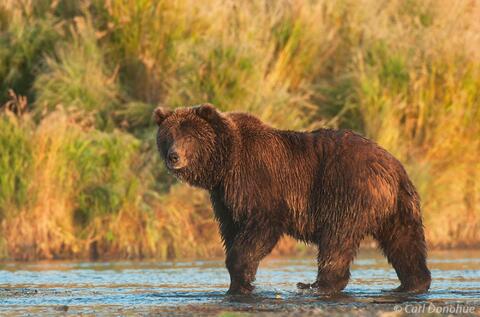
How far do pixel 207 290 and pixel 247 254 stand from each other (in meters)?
1.12

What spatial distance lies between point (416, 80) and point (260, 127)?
22.9ft

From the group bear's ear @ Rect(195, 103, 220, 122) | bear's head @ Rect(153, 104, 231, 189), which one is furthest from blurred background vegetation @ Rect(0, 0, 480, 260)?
bear's ear @ Rect(195, 103, 220, 122)

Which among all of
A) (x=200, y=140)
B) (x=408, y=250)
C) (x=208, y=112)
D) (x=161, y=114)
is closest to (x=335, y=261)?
(x=408, y=250)

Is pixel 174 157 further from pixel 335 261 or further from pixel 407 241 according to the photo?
pixel 407 241

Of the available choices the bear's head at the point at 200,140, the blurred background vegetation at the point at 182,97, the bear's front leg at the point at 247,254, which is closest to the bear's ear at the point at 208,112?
the bear's head at the point at 200,140

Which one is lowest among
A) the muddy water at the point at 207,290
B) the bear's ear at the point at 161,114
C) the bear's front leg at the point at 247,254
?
the muddy water at the point at 207,290

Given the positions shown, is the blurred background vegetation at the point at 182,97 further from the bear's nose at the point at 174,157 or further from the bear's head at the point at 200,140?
the bear's nose at the point at 174,157

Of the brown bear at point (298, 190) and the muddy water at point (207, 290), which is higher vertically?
the brown bear at point (298, 190)

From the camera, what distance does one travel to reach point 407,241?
33.8 ft

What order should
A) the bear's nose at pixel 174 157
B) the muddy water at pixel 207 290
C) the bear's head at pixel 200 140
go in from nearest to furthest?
1. the muddy water at pixel 207 290
2. the bear's nose at pixel 174 157
3. the bear's head at pixel 200 140

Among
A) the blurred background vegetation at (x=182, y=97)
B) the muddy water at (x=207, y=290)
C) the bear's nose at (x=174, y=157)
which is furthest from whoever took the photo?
the blurred background vegetation at (x=182, y=97)

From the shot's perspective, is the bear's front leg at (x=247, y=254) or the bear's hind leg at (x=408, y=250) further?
the bear's hind leg at (x=408, y=250)

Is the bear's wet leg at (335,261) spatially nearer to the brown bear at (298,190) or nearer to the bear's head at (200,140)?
Result: the brown bear at (298,190)

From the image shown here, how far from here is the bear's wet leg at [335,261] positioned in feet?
33.1
